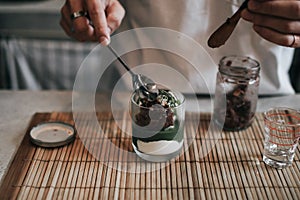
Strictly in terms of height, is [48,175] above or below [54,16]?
above

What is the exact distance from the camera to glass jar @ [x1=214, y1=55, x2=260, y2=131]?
98cm

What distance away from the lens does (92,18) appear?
99 centimetres

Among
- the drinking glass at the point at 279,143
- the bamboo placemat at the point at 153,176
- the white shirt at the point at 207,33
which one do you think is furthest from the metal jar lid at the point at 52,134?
the drinking glass at the point at 279,143

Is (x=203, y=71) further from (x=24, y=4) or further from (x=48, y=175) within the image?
(x=24, y=4)

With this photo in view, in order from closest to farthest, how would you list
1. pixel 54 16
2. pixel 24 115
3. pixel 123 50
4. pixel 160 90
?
1. pixel 160 90
2. pixel 24 115
3. pixel 123 50
4. pixel 54 16

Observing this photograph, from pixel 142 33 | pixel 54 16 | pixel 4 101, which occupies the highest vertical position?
pixel 142 33

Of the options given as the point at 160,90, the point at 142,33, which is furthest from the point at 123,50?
the point at 160,90

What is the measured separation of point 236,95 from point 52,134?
1.38 ft

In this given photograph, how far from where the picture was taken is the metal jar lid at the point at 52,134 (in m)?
0.93

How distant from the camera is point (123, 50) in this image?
121cm

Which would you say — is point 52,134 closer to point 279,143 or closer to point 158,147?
point 158,147

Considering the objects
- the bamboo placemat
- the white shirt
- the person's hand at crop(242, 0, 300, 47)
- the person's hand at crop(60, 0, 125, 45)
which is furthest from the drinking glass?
the person's hand at crop(60, 0, 125, 45)

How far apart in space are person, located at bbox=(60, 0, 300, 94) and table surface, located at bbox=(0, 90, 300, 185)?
50 millimetres

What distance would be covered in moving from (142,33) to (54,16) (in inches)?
30.4
